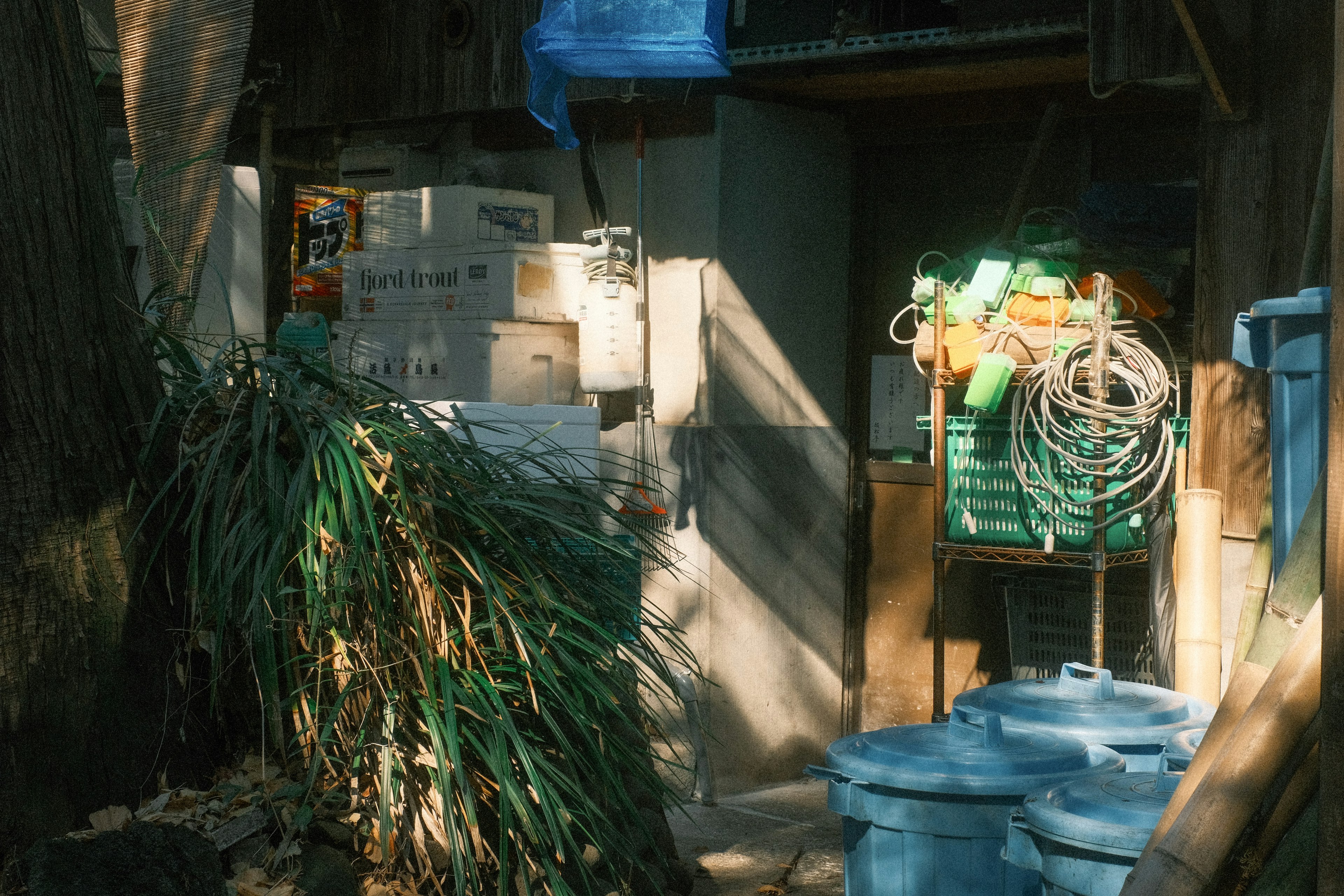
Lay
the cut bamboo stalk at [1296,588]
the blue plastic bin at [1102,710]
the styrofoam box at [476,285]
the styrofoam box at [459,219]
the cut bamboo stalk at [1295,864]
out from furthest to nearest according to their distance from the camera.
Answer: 1. the styrofoam box at [459,219]
2. the styrofoam box at [476,285]
3. the blue plastic bin at [1102,710]
4. the cut bamboo stalk at [1296,588]
5. the cut bamboo stalk at [1295,864]

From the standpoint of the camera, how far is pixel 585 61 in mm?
5430

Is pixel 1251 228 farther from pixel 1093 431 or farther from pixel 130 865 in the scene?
pixel 130 865

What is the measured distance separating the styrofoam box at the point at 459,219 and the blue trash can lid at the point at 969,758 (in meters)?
3.81

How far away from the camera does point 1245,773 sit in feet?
7.30

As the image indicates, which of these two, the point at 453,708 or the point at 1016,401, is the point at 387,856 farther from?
the point at 1016,401

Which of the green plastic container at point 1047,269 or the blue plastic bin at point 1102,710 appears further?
the green plastic container at point 1047,269

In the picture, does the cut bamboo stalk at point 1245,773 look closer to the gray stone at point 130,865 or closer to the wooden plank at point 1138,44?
the gray stone at point 130,865

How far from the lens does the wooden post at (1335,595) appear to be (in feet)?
6.77

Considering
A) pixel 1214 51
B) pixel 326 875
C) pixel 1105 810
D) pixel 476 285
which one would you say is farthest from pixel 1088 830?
pixel 476 285

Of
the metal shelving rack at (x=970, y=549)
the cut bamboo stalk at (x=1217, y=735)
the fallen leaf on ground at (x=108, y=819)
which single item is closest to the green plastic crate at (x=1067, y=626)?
the metal shelving rack at (x=970, y=549)

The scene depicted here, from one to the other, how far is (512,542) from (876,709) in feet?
13.9

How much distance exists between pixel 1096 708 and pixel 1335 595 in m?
1.73

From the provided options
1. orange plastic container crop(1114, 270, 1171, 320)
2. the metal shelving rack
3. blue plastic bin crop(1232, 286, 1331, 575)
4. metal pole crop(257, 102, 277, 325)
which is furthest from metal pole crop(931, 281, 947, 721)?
metal pole crop(257, 102, 277, 325)

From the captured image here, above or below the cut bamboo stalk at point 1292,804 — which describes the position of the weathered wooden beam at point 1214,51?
above
